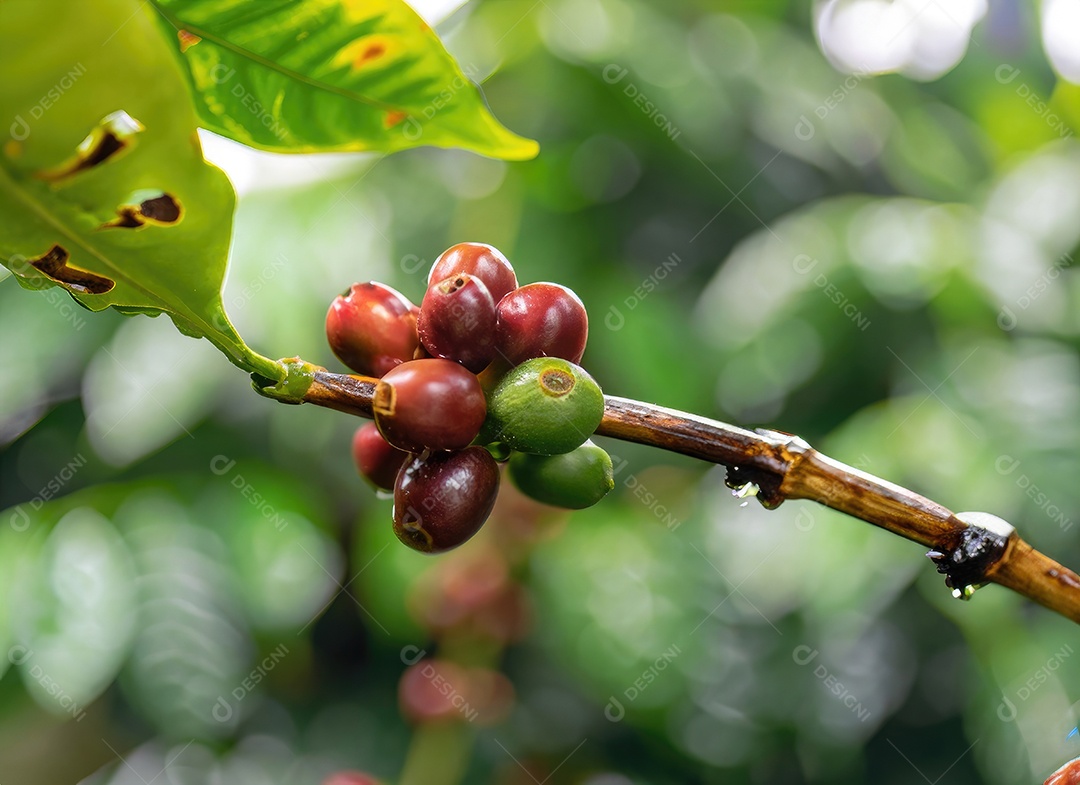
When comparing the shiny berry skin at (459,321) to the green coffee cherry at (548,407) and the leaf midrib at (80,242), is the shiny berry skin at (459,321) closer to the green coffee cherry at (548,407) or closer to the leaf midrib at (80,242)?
the green coffee cherry at (548,407)

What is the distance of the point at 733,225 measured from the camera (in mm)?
2471

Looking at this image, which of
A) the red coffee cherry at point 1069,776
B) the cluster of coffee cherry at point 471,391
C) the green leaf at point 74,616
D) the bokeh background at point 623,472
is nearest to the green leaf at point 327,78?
the cluster of coffee cherry at point 471,391

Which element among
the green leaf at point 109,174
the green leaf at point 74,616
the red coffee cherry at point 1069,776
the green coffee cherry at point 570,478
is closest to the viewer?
the green leaf at point 109,174

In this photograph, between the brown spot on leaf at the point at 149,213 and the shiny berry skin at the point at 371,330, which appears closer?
the brown spot on leaf at the point at 149,213

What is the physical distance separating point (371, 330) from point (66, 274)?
0.69ft

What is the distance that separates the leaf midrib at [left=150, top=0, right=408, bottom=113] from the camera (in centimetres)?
59

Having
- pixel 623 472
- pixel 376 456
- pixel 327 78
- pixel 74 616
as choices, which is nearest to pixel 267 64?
pixel 327 78

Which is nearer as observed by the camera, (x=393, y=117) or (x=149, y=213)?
(x=149, y=213)

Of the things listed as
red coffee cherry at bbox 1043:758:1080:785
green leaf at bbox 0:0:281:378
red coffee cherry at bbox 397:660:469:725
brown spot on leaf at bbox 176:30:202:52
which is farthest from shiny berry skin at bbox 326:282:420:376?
red coffee cherry at bbox 397:660:469:725

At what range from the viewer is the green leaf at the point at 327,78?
23.9 inches

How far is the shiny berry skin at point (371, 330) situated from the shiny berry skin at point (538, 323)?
82mm

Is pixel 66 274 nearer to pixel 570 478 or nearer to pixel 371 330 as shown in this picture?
pixel 371 330

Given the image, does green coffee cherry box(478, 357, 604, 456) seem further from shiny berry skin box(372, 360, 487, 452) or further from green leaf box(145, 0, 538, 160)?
green leaf box(145, 0, 538, 160)

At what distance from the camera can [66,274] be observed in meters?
0.52
